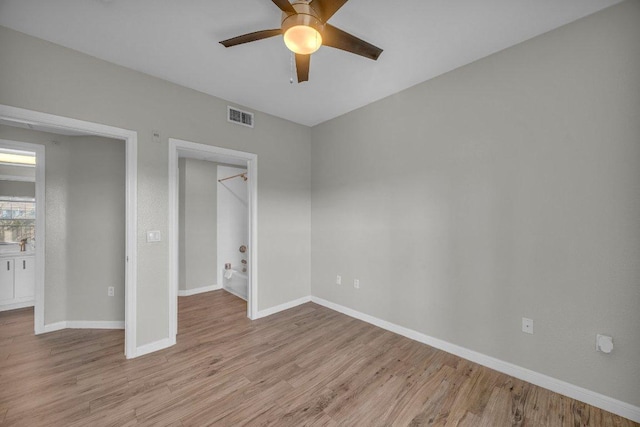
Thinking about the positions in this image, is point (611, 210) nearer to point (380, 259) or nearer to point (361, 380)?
point (380, 259)

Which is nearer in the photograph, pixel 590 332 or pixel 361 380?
pixel 590 332

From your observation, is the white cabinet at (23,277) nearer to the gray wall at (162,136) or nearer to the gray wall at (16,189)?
the gray wall at (16,189)

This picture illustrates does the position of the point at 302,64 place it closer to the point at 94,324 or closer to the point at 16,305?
the point at 94,324

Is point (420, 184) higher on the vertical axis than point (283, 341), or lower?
higher

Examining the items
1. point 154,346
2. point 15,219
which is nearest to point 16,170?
point 15,219

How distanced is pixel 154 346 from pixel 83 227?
178 centimetres

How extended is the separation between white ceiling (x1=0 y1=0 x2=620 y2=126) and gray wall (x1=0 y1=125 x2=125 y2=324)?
1440 mm

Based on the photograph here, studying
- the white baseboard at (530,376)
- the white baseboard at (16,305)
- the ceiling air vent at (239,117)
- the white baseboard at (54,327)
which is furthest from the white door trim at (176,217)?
the white baseboard at (16,305)

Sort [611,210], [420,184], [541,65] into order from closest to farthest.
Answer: [611,210]
[541,65]
[420,184]

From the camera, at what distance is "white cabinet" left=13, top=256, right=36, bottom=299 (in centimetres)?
367

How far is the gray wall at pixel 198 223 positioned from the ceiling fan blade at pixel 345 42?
3.56m

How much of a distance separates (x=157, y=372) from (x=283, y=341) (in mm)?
1156

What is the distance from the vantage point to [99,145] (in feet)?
10.4

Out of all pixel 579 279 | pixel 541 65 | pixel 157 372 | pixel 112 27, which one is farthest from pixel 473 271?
pixel 112 27
